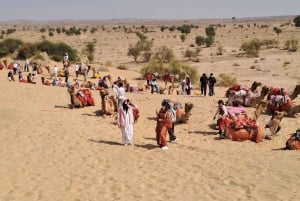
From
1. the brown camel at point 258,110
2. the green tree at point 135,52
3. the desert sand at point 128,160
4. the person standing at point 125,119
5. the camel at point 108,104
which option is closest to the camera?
the desert sand at point 128,160

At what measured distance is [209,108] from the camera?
19.3 meters

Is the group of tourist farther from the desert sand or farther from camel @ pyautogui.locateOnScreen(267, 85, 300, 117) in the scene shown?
camel @ pyautogui.locateOnScreen(267, 85, 300, 117)

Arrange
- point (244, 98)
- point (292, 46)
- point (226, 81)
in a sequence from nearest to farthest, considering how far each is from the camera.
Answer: point (244, 98), point (226, 81), point (292, 46)

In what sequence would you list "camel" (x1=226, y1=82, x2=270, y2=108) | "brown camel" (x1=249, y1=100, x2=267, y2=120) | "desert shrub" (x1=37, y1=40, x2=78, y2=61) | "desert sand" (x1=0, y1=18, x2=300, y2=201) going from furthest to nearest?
"desert shrub" (x1=37, y1=40, x2=78, y2=61) < "camel" (x1=226, y1=82, x2=270, y2=108) < "brown camel" (x1=249, y1=100, x2=267, y2=120) < "desert sand" (x1=0, y1=18, x2=300, y2=201)

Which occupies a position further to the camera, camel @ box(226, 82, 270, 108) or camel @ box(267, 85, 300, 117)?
camel @ box(226, 82, 270, 108)

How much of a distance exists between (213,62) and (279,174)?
109 feet

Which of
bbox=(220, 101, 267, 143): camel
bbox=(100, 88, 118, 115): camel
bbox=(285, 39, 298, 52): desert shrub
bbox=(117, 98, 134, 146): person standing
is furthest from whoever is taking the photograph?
bbox=(285, 39, 298, 52): desert shrub

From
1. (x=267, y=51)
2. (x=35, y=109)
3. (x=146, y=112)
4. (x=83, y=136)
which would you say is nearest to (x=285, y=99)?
(x=146, y=112)

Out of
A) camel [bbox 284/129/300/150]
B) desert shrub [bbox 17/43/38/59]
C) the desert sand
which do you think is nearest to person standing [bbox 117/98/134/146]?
the desert sand

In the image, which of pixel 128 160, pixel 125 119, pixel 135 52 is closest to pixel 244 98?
pixel 125 119

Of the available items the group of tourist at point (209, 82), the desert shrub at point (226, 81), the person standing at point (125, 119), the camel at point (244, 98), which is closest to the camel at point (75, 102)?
the camel at point (244, 98)

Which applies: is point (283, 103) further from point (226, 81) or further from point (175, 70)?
point (175, 70)

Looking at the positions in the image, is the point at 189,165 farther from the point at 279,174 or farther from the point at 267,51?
the point at 267,51

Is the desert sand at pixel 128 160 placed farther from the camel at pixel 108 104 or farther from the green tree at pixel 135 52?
the green tree at pixel 135 52
